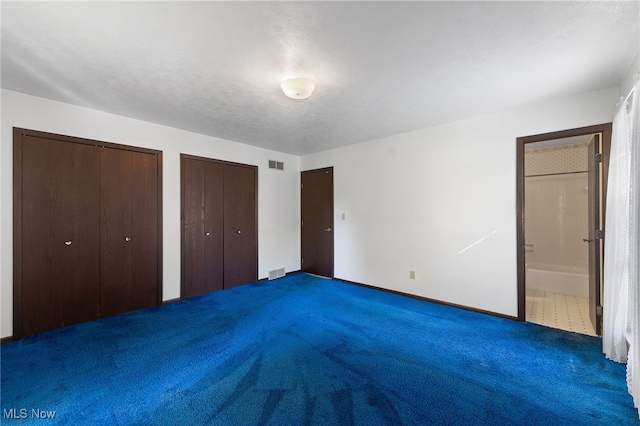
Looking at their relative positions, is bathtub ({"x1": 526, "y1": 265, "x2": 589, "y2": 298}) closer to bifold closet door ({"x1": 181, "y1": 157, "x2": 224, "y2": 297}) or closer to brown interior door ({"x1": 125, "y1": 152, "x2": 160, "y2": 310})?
bifold closet door ({"x1": 181, "y1": 157, "x2": 224, "y2": 297})

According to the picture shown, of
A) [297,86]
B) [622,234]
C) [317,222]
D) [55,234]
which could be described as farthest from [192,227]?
[622,234]

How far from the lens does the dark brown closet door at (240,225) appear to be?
436cm

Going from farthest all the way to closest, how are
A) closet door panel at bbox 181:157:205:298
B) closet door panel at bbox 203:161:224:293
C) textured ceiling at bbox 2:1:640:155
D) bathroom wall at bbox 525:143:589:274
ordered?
bathroom wall at bbox 525:143:589:274
closet door panel at bbox 203:161:224:293
closet door panel at bbox 181:157:205:298
textured ceiling at bbox 2:1:640:155

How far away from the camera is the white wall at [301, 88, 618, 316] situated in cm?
305

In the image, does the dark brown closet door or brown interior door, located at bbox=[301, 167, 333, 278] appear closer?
the dark brown closet door

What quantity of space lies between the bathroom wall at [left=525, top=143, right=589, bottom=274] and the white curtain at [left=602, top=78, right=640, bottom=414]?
2.81 meters

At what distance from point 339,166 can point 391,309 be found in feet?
8.69

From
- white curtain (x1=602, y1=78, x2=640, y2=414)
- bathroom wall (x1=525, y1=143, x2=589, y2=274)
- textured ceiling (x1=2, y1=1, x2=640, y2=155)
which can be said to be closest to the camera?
textured ceiling (x1=2, y1=1, x2=640, y2=155)

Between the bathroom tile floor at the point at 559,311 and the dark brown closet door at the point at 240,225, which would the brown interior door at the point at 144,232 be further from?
the bathroom tile floor at the point at 559,311

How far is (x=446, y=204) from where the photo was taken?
3.57 m

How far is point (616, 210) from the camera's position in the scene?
6.98ft

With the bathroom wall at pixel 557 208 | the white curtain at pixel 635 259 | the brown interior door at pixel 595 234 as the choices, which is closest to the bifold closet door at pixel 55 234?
the white curtain at pixel 635 259

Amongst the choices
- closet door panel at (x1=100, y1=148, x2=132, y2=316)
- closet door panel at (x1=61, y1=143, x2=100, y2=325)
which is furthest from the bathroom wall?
closet door panel at (x1=61, y1=143, x2=100, y2=325)

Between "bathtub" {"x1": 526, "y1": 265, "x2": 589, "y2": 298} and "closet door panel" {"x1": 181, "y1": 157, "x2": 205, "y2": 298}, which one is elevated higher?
"closet door panel" {"x1": 181, "y1": 157, "x2": 205, "y2": 298}
